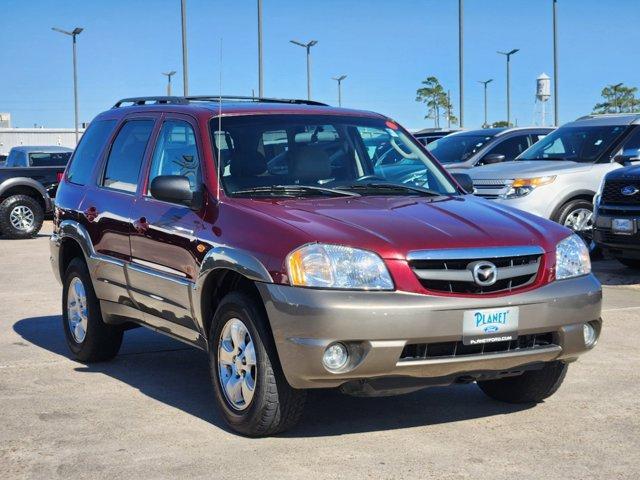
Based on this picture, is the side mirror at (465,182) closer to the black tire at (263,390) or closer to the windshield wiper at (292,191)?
the windshield wiper at (292,191)

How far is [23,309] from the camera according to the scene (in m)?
9.84

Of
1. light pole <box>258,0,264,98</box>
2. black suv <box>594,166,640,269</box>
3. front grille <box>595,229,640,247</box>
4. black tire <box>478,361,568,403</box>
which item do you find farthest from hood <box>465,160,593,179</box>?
light pole <box>258,0,264,98</box>

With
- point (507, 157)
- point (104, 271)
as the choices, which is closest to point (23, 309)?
point (104, 271)

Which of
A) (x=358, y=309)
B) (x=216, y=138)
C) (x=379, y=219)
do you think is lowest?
(x=358, y=309)

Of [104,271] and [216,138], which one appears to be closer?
[216,138]

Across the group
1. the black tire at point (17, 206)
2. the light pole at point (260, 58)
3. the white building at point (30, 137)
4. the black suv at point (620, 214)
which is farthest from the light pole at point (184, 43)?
the white building at point (30, 137)

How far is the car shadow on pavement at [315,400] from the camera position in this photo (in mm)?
5633

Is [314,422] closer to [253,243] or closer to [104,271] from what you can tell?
[253,243]

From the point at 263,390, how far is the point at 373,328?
65 cm

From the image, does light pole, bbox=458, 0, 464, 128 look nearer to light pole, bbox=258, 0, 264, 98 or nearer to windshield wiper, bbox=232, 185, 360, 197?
light pole, bbox=258, 0, 264, 98

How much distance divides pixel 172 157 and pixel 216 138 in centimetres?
41

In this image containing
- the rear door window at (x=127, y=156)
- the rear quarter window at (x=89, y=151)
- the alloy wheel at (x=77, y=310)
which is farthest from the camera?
the rear quarter window at (x=89, y=151)

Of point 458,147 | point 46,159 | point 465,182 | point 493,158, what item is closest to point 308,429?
point 465,182

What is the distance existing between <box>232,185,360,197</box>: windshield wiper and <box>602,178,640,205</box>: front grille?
5.96m
